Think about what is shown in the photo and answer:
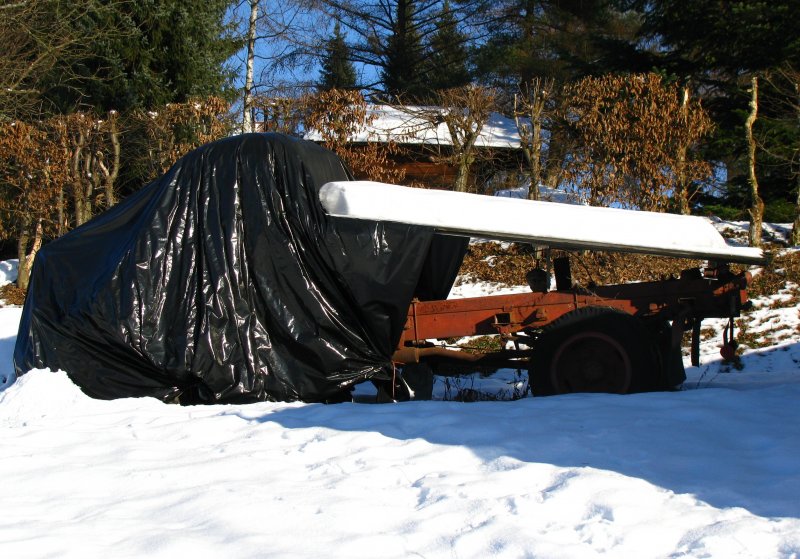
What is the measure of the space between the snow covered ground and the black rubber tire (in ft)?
1.31

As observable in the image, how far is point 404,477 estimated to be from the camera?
439 centimetres

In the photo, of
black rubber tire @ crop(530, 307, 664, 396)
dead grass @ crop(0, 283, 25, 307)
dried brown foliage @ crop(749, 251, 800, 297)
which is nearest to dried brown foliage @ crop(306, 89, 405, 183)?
dead grass @ crop(0, 283, 25, 307)

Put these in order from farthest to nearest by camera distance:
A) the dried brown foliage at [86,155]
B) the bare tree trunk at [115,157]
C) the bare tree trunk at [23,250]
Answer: the bare tree trunk at [23,250], the bare tree trunk at [115,157], the dried brown foliage at [86,155]

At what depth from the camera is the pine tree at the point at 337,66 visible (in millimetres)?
26203

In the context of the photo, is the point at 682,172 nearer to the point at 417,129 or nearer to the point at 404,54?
the point at 417,129

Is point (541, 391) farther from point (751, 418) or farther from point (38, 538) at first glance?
point (38, 538)

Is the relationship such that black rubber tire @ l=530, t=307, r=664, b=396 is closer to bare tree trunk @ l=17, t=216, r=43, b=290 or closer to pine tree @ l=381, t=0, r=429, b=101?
bare tree trunk @ l=17, t=216, r=43, b=290

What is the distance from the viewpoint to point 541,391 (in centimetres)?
626

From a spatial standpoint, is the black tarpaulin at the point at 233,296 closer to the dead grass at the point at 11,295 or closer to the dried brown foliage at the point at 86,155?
the dead grass at the point at 11,295

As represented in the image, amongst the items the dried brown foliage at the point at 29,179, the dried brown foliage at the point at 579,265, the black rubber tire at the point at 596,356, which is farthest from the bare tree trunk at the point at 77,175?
the black rubber tire at the point at 596,356

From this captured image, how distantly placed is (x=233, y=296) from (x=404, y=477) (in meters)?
2.56

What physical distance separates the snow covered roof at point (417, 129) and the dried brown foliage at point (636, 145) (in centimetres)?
281

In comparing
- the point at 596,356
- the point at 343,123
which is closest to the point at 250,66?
the point at 343,123

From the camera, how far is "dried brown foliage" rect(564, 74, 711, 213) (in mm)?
12453
